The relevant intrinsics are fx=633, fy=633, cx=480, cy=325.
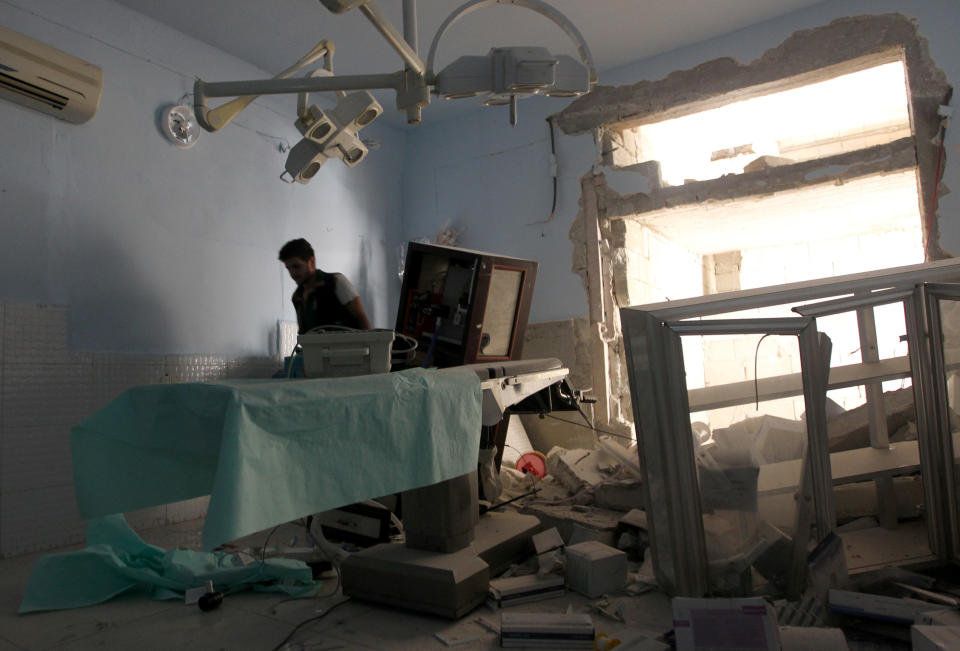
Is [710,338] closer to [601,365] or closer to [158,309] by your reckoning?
[601,365]

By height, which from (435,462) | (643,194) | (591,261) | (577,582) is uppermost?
(643,194)

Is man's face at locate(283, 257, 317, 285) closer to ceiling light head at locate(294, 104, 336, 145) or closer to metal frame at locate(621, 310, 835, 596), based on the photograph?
ceiling light head at locate(294, 104, 336, 145)

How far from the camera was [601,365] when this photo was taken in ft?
14.8

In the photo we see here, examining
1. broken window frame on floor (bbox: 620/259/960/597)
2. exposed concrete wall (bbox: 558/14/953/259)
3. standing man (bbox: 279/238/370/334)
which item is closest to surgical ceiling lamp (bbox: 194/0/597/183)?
broken window frame on floor (bbox: 620/259/960/597)

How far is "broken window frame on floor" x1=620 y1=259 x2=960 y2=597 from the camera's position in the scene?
84.3 inches

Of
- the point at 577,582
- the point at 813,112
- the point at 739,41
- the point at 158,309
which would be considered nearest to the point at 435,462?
the point at 577,582

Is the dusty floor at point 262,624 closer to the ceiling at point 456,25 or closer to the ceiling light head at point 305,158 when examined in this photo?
the ceiling light head at point 305,158

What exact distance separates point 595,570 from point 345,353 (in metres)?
1.19

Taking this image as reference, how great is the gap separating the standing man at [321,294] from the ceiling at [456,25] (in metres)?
1.53

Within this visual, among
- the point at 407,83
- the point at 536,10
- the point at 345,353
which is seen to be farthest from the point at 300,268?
the point at 536,10

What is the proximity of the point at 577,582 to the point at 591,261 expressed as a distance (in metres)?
2.70

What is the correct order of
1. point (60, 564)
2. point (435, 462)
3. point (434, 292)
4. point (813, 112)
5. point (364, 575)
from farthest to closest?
point (813, 112)
point (434, 292)
point (60, 564)
point (364, 575)
point (435, 462)

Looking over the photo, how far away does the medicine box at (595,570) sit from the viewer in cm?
230

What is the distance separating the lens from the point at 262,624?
2.13 metres
